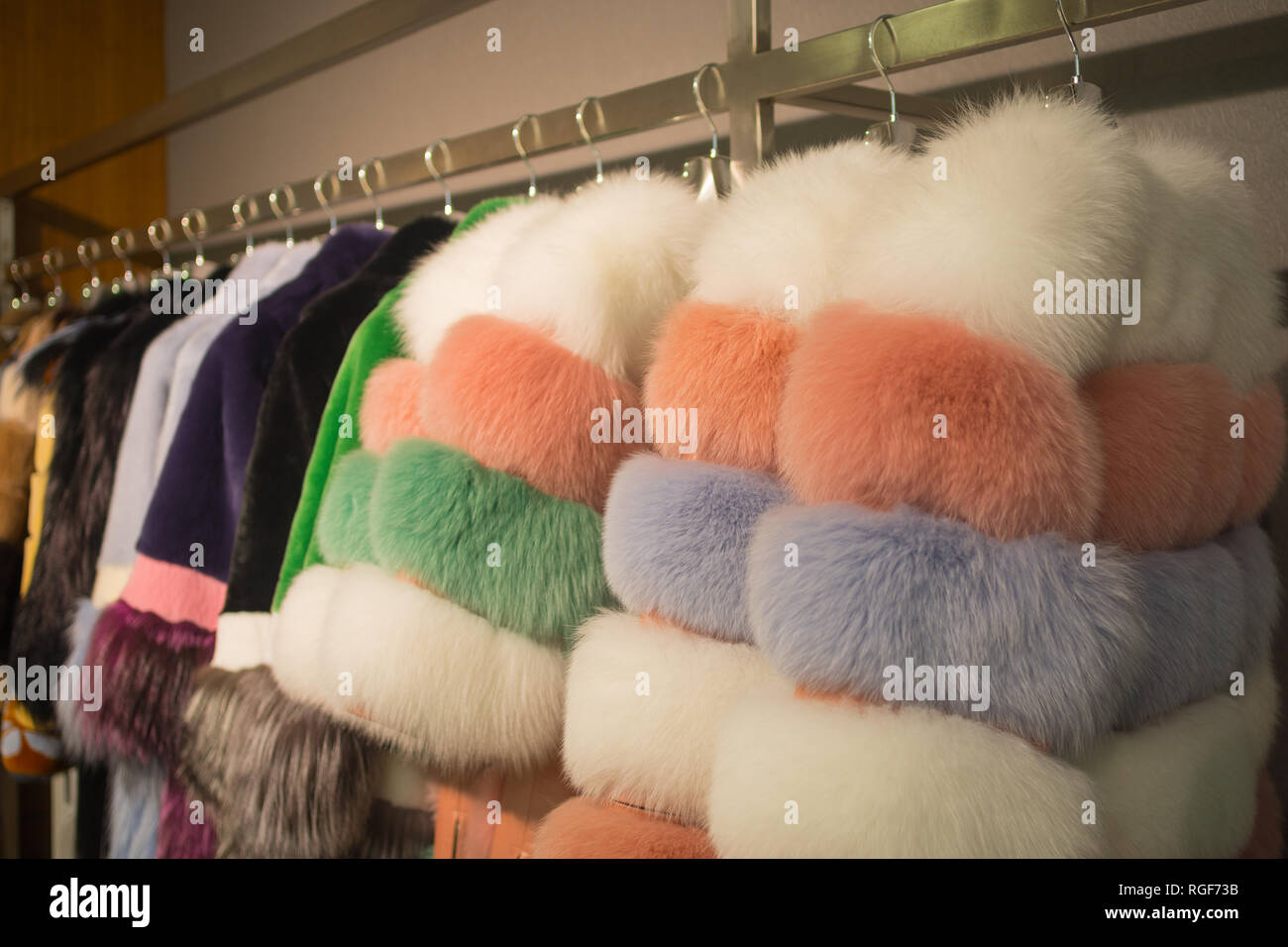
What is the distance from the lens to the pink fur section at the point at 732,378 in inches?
29.7

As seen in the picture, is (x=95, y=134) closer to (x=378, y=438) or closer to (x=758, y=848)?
(x=378, y=438)

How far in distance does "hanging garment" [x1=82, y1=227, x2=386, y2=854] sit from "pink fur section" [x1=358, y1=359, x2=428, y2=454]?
0.90ft

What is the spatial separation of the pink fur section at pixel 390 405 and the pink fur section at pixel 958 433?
0.48 meters

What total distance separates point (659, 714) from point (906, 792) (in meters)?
0.23

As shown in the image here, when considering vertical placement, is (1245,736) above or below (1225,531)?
below

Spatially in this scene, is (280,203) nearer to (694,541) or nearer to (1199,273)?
(694,541)

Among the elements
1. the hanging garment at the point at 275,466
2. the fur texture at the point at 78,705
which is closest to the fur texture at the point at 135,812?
the fur texture at the point at 78,705

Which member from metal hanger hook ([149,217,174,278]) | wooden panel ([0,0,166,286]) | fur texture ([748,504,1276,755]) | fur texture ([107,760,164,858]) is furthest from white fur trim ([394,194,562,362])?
wooden panel ([0,0,166,286])

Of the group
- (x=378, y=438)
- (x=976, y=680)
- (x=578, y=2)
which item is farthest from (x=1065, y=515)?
(x=578, y=2)

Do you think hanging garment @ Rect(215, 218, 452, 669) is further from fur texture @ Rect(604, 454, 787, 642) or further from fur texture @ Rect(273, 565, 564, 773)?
fur texture @ Rect(604, 454, 787, 642)

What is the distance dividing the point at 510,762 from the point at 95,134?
67.6 inches

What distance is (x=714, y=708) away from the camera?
771 millimetres

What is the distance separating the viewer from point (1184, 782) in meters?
0.69

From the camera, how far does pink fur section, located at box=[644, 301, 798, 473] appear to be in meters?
0.75
